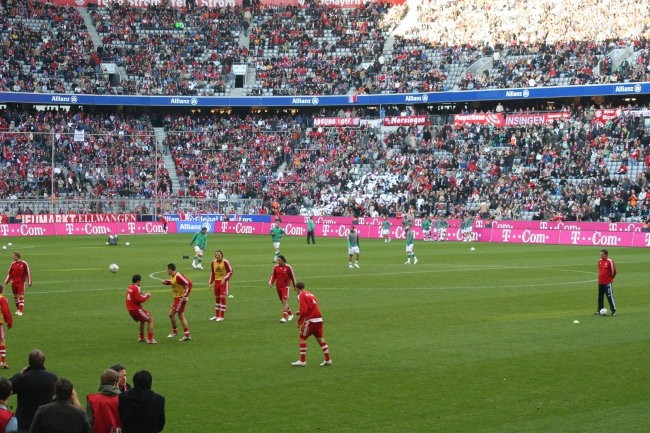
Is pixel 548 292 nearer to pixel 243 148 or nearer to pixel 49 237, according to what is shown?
pixel 49 237

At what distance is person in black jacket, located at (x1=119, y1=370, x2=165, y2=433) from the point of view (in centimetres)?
1105

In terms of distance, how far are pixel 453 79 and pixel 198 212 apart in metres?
24.0

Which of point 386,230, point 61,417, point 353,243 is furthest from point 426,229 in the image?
point 61,417

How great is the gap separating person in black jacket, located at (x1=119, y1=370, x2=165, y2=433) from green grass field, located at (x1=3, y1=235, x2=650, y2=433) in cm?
357

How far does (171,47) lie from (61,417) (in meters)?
83.0

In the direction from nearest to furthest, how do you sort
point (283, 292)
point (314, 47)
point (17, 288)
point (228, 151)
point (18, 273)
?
point (283, 292)
point (18, 273)
point (17, 288)
point (228, 151)
point (314, 47)

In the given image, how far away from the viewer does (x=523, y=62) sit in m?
78.7

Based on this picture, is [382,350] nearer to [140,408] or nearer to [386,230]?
[140,408]

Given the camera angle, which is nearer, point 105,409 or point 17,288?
point 105,409

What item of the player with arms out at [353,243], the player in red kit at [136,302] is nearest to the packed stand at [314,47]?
the player with arms out at [353,243]

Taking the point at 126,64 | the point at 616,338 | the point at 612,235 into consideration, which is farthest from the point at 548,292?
the point at 126,64

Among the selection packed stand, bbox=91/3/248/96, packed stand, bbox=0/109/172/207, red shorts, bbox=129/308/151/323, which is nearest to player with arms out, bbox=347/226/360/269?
red shorts, bbox=129/308/151/323

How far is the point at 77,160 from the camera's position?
75.6 metres

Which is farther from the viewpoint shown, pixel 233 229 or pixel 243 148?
pixel 243 148
